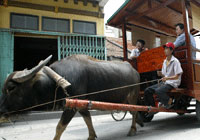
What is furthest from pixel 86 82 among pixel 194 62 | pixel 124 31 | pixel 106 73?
pixel 124 31

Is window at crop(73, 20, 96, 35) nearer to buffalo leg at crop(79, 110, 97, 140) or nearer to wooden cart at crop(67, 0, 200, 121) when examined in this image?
wooden cart at crop(67, 0, 200, 121)

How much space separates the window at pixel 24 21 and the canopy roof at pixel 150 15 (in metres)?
3.51

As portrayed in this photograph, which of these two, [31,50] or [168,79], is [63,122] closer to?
[168,79]

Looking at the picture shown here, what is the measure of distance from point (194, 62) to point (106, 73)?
2.04m

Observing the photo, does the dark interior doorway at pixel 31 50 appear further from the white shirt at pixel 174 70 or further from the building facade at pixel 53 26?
the white shirt at pixel 174 70

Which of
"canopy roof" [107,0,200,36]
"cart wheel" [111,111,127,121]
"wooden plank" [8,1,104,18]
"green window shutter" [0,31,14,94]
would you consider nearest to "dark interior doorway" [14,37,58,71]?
"green window shutter" [0,31,14,94]

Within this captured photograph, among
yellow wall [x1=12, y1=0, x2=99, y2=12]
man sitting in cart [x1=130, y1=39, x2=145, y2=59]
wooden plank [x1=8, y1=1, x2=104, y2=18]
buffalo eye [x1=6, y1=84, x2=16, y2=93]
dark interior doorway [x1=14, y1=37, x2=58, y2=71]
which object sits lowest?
A: buffalo eye [x1=6, y1=84, x2=16, y2=93]

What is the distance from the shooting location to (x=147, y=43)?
643 cm

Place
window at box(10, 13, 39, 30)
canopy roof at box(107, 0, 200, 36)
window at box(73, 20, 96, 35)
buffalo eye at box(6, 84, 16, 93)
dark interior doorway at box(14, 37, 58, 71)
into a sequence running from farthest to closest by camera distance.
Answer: dark interior doorway at box(14, 37, 58, 71)
window at box(73, 20, 96, 35)
window at box(10, 13, 39, 30)
canopy roof at box(107, 0, 200, 36)
buffalo eye at box(6, 84, 16, 93)

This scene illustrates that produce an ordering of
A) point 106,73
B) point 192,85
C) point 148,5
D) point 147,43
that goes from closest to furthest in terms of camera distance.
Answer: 1. point 106,73
2. point 192,85
3. point 148,5
4. point 147,43

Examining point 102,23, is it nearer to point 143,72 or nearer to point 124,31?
point 124,31

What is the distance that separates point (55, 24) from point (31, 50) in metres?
3.48

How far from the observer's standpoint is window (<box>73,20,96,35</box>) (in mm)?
8784

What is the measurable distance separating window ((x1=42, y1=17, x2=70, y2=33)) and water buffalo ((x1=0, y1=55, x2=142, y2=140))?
494cm
